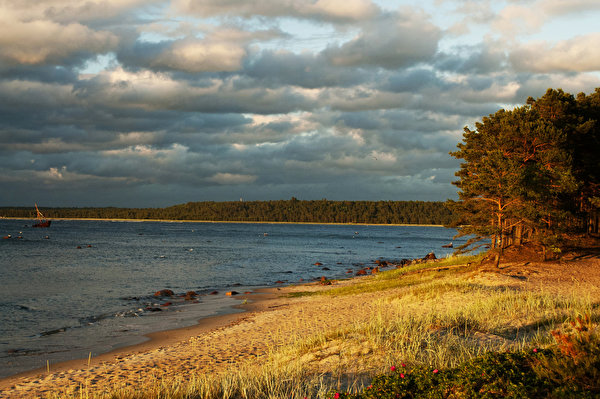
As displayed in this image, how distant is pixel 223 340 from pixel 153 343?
10.8ft

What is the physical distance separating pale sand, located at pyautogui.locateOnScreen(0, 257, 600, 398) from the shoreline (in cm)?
4

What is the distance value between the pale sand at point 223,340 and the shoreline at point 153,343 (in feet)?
0.12

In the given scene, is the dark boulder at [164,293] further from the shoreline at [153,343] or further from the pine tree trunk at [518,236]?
the pine tree trunk at [518,236]

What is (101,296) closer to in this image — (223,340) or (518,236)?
(223,340)

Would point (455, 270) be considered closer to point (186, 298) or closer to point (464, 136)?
point (464, 136)

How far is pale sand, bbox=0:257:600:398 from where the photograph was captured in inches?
471

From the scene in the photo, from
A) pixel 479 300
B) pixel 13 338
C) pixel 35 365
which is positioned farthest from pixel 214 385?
pixel 13 338

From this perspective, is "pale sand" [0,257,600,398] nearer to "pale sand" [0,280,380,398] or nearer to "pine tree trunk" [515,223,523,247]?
"pale sand" [0,280,380,398]

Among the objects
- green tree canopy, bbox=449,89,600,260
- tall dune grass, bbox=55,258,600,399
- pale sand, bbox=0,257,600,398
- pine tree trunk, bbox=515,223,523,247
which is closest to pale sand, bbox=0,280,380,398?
pale sand, bbox=0,257,600,398

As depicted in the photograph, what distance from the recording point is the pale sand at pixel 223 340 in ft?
39.3

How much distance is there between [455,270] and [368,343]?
2081cm

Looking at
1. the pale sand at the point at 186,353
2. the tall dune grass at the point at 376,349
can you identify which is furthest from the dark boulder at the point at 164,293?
the tall dune grass at the point at 376,349

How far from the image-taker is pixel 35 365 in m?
14.9

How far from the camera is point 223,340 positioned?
632 inches
